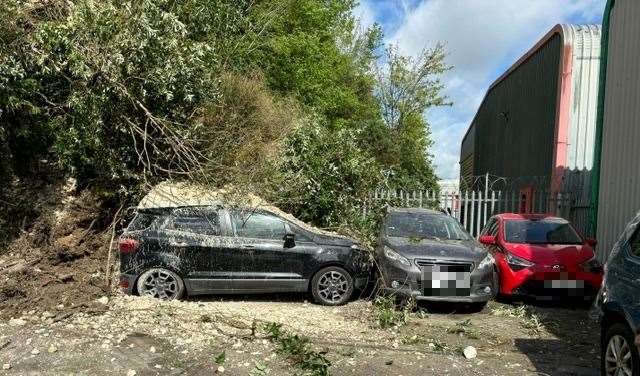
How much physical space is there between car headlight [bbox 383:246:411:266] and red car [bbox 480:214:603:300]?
5.72 feet

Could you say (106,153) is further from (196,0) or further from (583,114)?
(583,114)

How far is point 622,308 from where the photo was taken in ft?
15.8

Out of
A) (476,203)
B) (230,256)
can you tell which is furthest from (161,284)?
(476,203)

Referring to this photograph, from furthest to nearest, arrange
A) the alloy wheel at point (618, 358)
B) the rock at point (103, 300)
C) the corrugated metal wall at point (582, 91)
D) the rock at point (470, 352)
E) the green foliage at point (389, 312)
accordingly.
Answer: the corrugated metal wall at point (582, 91)
the rock at point (103, 300)
the green foliage at point (389, 312)
the rock at point (470, 352)
the alloy wheel at point (618, 358)

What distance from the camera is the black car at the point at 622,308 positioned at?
462 cm

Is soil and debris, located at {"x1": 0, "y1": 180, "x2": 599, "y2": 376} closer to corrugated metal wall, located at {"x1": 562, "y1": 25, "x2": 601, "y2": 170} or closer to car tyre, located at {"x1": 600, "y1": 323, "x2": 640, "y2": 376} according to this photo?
car tyre, located at {"x1": 600, "y1": 323, "x2": 640, "y2": 376}

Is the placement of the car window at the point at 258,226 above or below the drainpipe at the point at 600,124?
below

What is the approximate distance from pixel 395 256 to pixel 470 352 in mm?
2389

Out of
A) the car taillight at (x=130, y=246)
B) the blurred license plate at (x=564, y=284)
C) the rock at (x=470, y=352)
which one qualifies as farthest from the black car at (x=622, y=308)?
the car taillight at (x=130, y=246)

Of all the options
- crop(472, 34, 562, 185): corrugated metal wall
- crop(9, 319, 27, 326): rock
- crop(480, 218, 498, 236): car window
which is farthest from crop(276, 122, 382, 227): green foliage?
crop(9, 319, 27, 326): rock

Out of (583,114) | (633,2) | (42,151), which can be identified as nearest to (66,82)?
(42,151)

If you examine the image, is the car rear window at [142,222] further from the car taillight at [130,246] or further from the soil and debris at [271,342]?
the soil and debris at [271,342]

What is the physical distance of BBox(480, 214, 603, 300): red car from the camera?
28.4ft

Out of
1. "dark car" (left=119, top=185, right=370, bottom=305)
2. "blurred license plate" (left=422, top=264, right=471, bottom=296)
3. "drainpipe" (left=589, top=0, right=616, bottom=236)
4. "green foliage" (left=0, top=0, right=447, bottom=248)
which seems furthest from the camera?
"drainpipe" (left=589, top=0, right=616, bottom=236)
